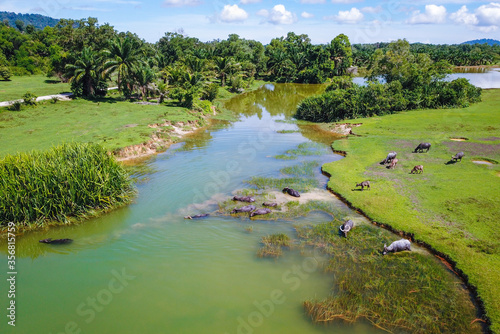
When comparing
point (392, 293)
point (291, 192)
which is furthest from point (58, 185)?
point (392, 293)

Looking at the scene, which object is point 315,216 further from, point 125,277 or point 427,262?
point 125,277

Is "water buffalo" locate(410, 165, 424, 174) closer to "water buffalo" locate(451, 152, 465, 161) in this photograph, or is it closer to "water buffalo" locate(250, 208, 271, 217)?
"water buffalo" locate(451, 152, 465, 161)

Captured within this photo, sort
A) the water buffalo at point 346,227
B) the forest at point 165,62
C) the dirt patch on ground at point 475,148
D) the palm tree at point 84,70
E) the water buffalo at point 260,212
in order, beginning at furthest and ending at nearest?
the forest at point 165,62
the palm tree at point 84,70
the dirt patch on ground at point 475,148
the water buffalo at point 260,212
the water buffalo at point 346,227

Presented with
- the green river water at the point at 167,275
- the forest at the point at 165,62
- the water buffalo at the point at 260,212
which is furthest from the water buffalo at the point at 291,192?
the forest at the point at 165,62

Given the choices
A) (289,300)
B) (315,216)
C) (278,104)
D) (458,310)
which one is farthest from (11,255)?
(278,104)

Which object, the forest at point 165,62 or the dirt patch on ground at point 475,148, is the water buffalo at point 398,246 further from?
the forest at point 165,62
